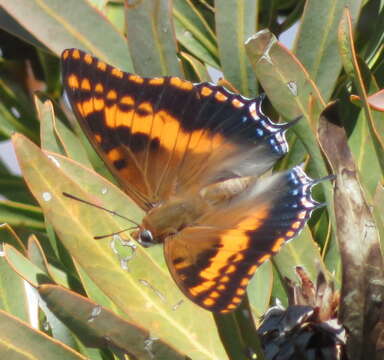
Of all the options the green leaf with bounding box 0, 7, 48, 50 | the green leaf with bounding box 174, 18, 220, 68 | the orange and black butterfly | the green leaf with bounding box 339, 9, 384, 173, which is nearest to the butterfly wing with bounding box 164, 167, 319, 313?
the orange and black butterfly

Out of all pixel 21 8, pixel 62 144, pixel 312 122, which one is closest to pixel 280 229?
pixel 312 122

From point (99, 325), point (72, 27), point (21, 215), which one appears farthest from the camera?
point (21, 215)

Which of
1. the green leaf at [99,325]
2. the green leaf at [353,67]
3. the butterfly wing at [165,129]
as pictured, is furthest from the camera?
the butterfly wing at [165,129]

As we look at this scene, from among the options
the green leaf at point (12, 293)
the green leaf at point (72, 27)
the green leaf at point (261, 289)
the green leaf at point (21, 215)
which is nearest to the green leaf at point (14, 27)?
the green leaf at point (72, 27)

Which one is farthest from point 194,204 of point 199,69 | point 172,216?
point 199,69

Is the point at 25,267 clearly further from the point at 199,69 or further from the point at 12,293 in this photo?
the point at 199,69

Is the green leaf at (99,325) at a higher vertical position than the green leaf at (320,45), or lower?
lower

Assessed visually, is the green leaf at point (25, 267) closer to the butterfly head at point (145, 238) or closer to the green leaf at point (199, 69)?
the butterfly head at point (145, 238)
